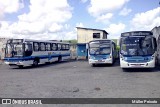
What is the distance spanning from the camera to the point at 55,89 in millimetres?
10688

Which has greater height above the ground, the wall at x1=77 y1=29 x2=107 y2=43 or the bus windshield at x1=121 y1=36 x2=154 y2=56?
the wall at x1=77 y1=29 x2=107 y2=43

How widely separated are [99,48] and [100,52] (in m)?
0.44

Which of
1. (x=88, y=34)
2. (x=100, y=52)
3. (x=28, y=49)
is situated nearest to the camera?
(x=100, y=52)

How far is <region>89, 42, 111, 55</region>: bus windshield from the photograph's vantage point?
22500 millimetres

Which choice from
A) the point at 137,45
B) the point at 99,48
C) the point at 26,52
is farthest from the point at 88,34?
the point at 137,45

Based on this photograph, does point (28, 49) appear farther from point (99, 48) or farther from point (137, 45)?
point (137, 45)

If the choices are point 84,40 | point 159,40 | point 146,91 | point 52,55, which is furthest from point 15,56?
point 84,40

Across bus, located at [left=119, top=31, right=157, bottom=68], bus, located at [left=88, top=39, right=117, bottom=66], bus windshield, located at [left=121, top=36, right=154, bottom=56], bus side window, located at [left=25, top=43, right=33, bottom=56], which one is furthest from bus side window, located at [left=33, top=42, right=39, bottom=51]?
bus windshield, located at [left=121, top=36, right=154, bottom=56]

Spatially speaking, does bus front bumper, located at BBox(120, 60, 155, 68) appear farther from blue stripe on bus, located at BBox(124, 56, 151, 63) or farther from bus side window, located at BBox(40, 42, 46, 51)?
bus side window, located at BBox(40, 42, 46, 51)

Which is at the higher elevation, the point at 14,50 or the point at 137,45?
the point at 137,45

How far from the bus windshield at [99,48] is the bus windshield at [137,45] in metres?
4.71

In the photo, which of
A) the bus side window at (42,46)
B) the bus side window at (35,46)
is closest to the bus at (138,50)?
the bus side window at (35,46)

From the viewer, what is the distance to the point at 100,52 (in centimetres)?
2247

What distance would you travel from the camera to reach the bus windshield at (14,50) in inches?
867
